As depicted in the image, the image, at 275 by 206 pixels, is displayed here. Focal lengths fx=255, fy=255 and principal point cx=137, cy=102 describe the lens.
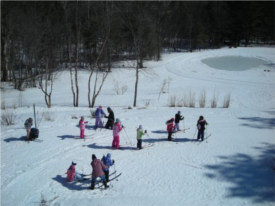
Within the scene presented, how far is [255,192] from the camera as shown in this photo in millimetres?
9328

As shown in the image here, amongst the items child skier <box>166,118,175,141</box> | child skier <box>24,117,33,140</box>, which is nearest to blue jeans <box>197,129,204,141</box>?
child skier <box>166,118,175,141</box>

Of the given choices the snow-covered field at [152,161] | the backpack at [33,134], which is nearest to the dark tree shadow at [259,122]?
the snow-covered field at [152,161]

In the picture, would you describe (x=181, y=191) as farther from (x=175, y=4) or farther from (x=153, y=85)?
(x=175, y=4)

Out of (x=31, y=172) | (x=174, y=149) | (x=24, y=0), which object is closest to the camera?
(x=31, y=172)

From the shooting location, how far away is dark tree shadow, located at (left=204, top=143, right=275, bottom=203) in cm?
925

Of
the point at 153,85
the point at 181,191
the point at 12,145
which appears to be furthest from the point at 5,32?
the point at 181,191

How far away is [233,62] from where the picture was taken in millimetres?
49156

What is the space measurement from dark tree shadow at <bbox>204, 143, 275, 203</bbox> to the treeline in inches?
583

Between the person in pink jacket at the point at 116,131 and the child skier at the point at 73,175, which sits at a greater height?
the person in pink jacket at the point at 116,131

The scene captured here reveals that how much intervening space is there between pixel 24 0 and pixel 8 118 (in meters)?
30.6

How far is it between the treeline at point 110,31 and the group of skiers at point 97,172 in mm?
14438

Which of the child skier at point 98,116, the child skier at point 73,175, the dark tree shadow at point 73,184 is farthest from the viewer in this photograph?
the child skier at point 98,116

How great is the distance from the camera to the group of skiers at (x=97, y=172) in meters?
9.70

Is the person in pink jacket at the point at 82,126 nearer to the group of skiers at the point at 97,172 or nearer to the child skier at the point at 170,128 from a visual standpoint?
the group of skiers at the point at 97,172
